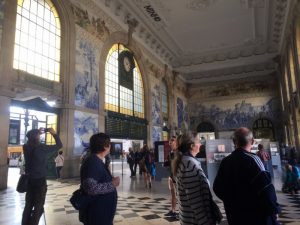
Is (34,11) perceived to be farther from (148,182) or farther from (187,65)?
(187,65)

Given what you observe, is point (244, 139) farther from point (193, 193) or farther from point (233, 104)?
point (233, 104)

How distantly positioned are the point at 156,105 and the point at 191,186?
63.3ft

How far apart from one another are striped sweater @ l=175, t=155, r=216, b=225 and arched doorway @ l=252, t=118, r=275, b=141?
28.1 m

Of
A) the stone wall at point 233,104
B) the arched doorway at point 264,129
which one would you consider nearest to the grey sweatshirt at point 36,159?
the stone wall at point 233,104

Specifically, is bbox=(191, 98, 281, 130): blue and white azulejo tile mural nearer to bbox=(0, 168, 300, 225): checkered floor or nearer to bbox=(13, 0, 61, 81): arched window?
bbox=(13, 0, 61, 81): arched window

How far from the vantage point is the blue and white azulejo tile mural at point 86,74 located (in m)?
12.6

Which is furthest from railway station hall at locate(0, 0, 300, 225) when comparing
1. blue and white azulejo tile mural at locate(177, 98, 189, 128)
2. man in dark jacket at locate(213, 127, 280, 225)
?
blue and white azulejo tile mural at locate(177, 98, 189, 128)

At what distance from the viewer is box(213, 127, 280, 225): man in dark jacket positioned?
2.23 metres

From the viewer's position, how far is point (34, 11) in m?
10.9

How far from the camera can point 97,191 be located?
7.70ft

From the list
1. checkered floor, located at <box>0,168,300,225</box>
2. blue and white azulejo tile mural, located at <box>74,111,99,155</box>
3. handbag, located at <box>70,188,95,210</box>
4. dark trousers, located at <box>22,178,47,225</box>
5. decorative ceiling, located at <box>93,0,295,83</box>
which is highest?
decorative ceiling, located at <box>93,0,295,83</box>

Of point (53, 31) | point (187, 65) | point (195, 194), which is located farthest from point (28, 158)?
point (187, 65)

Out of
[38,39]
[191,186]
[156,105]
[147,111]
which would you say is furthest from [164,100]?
[191,186]

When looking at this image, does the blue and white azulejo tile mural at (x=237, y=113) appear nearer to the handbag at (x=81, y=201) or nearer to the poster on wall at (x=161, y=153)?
the poster on wall at (x=161, y=153)
